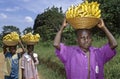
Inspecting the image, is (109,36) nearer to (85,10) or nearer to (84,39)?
(84,39)

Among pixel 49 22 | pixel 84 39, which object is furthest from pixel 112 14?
pixel 49 22

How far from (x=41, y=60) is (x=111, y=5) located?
186 inches

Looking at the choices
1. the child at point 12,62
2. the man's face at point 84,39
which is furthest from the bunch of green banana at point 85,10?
the child at point 12,62

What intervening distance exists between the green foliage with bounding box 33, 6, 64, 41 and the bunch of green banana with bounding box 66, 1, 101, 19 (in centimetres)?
3366

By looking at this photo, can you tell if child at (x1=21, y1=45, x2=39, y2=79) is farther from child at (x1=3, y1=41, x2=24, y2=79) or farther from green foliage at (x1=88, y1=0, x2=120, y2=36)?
green foliage at (x1=88, y1=0, x2=120, y2=36)

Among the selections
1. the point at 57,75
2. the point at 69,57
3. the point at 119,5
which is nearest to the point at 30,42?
the point at 57,75

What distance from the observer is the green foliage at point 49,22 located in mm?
43869

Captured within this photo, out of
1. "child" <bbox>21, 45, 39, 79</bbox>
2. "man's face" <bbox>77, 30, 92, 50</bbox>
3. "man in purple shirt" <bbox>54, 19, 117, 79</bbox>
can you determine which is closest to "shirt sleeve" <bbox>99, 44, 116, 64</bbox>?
"man in purple shirt" <bbox>54, 19, 117, 79</bbox>

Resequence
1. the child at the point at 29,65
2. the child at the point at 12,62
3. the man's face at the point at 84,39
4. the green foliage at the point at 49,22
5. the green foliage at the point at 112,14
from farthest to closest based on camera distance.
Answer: the green foliage at the point at 49,22
the green foliage at the point at 112,14
the child at the point at 29,65
the child at the point at 12,62
the man's face at the point at 84,39

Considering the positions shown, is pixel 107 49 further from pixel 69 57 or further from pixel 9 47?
pixel 9 47

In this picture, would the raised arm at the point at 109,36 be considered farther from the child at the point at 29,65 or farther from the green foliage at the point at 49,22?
the green foliage at the point at 49,22

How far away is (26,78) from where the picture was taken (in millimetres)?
A: 11547

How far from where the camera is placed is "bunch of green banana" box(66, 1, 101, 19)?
601 cm

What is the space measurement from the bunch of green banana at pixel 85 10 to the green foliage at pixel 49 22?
1325 inches
